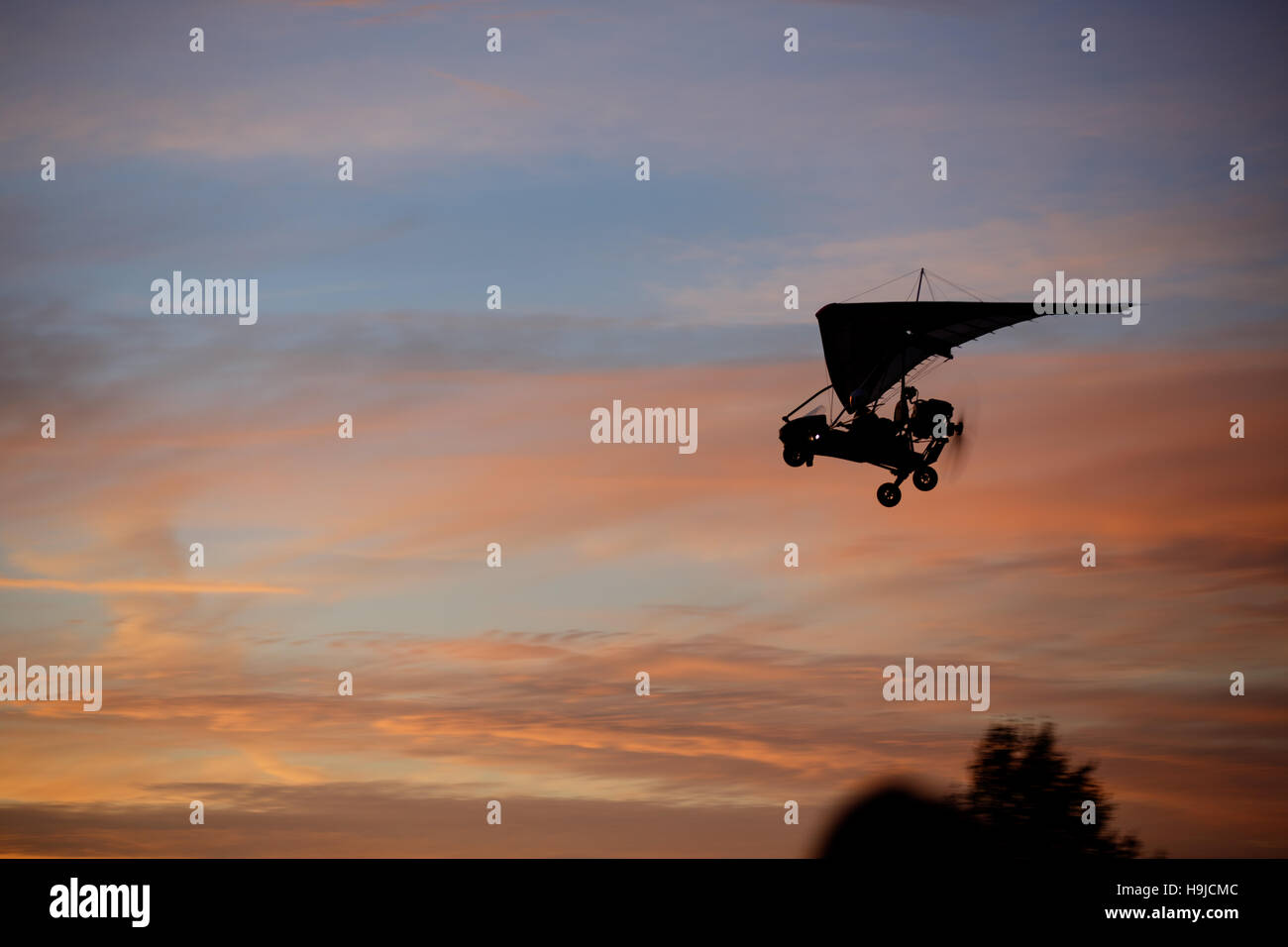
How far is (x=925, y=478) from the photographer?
54156 millimetres

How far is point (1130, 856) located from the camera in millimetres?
106062

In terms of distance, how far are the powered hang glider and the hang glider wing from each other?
4cm

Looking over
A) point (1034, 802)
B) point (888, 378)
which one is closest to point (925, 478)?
point (888, 378)

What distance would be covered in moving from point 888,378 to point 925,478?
19.3 feet

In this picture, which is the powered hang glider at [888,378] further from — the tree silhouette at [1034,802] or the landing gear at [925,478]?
the tree silhouette at [1034,802]

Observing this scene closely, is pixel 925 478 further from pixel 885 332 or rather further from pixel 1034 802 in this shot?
pixel 1034 802

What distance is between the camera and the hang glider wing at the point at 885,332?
57.8 meters

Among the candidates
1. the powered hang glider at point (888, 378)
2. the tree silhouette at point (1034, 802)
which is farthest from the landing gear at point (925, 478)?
the tree silhouette at point (1034, 802)

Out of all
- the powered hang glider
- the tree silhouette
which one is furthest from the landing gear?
the tree silhouette
